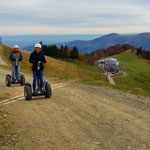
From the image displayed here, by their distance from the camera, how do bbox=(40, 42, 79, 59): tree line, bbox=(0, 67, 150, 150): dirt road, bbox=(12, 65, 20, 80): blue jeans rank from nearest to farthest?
bbox=(0, 67, 150, 150): dirt road
bbox=(12, 65, 20, 80): blue jeans
bbox=(40, 42, 79, 59): tree line

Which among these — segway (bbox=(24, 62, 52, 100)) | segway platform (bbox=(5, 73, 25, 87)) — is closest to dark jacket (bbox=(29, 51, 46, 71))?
segway (bbox=(24, 62, 52, 100))

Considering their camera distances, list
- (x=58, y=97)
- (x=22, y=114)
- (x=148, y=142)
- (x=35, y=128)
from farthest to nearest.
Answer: (x=58, y=97), (x=22, y=114), (x=35, y=128), (x=148, y=142)

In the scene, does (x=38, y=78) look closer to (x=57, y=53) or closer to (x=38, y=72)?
(x=38, y=72)

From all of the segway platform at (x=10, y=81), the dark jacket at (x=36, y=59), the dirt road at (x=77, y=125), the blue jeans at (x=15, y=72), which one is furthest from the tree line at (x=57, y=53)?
the dirt road at (x=77, y=125)

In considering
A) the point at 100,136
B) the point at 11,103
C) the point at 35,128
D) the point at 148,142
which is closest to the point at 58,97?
the point at 11,103

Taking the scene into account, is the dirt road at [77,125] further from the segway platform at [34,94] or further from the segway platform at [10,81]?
the segway platform at [10,81]

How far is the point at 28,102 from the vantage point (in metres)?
11.0

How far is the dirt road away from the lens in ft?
21.1

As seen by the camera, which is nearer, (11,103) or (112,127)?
(112,127)

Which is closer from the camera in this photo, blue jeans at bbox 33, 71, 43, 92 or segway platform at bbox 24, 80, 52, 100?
segway platform at bbox 24, 80, 52, 100

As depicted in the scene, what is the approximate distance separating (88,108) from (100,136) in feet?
10.0

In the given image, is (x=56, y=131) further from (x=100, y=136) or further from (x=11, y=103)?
(x=11, y=103)

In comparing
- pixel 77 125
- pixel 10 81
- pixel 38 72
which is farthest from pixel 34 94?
pixel 10 81

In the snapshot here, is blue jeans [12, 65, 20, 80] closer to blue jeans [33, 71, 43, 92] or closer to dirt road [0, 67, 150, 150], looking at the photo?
blue jeans [33, 71, 43, 92]
